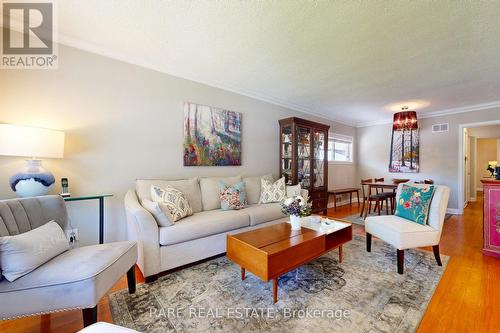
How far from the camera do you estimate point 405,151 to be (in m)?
5.55

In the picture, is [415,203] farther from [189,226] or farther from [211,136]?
[211,136]

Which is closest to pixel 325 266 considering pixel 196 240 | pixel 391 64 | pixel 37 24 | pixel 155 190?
pixel 196 240

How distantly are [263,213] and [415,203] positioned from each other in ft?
5.86

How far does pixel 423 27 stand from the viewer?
2014mm

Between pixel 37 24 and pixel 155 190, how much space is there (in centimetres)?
194

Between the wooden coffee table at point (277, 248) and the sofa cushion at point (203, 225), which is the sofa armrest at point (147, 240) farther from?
the wooden coffee table at point (277, 248)

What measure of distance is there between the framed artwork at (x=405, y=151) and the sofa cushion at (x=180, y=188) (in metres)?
5.15

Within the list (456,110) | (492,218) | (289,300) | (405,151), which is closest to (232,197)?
(289,300)

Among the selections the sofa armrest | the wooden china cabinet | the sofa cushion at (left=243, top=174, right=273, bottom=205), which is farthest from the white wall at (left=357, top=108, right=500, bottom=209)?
the sofa armrest

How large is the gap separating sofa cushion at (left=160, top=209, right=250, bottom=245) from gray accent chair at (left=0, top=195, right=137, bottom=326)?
0.50m

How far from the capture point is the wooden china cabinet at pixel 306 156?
4.13 meters

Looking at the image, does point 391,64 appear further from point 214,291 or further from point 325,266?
point 214,291

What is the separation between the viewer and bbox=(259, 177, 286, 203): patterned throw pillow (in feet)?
11.2

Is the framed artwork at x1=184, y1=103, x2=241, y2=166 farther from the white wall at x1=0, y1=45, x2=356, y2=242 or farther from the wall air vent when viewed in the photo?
the wall air vent
